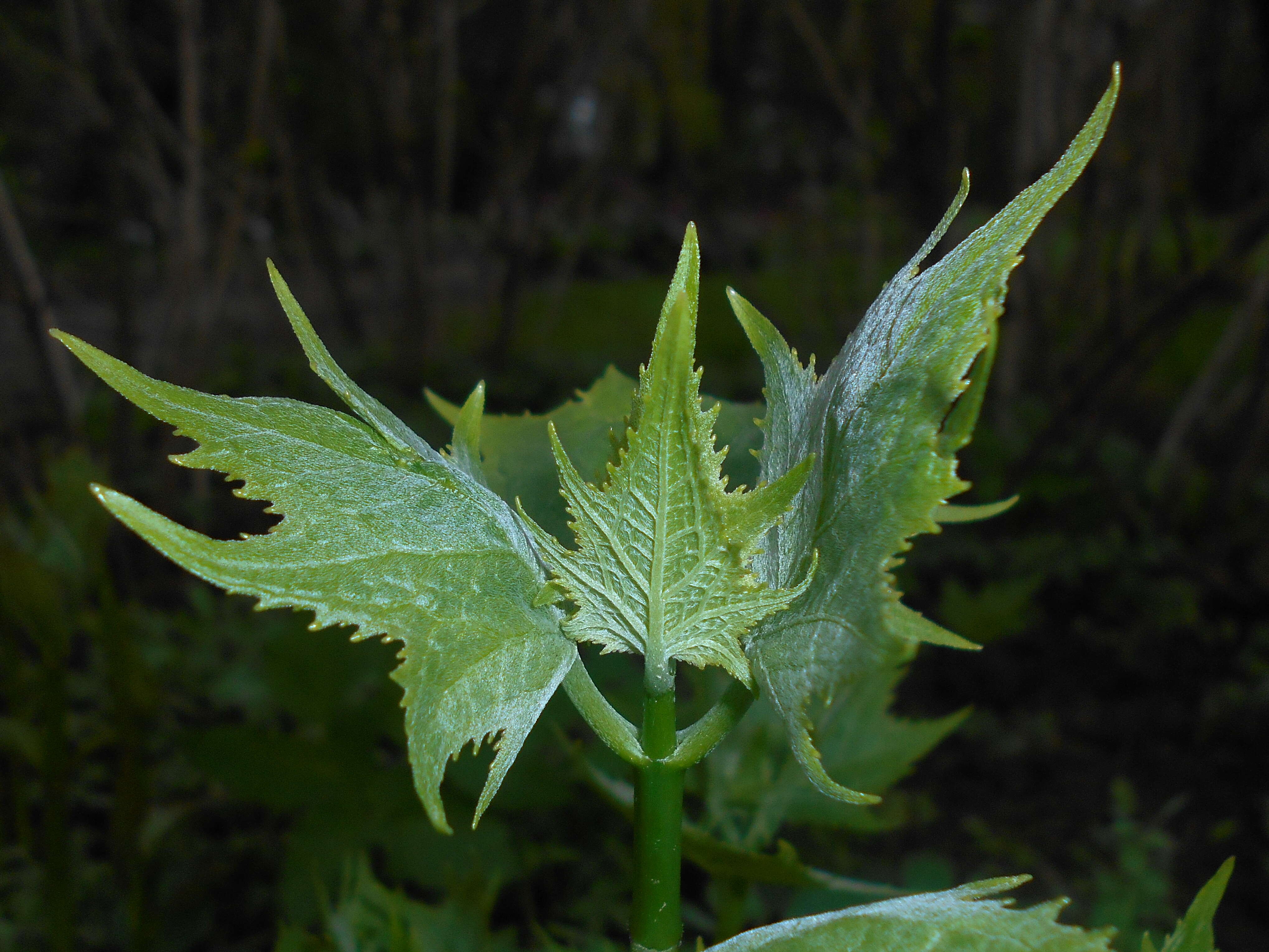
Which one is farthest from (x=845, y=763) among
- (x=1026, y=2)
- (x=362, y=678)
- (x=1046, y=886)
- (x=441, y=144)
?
(x=441, y=144)

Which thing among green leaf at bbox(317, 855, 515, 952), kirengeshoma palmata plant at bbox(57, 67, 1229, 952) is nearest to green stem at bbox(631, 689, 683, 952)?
kirengeshoma palmata plant at bbox(57, 67, 1229, 952)

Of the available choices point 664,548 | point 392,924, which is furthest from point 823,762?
point 664,548

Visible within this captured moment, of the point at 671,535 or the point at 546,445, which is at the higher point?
the point at 546,445

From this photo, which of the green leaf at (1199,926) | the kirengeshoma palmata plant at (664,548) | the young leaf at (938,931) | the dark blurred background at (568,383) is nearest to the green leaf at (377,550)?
the kirengeshoma palmata plant at (664,548)

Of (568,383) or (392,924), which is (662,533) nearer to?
(392,924)

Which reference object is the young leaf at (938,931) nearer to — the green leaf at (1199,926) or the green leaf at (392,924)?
the green leaf at (1199,926)

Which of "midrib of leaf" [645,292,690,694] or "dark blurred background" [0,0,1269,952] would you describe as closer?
"midrib of leaf" [645,292,690,694]

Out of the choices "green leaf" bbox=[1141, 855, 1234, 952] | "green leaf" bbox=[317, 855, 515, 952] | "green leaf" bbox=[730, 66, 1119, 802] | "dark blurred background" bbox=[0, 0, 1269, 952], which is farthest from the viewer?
"dark blurred background" bbox=[0, 0, 1269, 952]

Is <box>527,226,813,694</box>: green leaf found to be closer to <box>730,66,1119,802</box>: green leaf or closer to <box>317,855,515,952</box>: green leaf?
<box>730,66,1119,802</box>: green leaf
